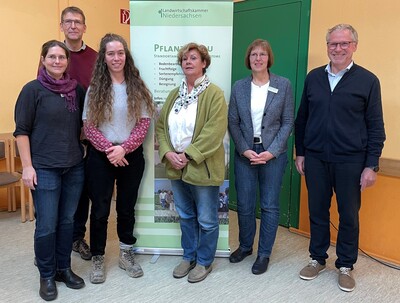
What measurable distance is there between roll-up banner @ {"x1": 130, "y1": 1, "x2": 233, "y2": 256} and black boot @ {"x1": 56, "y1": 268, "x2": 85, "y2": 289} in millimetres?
687

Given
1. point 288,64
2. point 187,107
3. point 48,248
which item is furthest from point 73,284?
point 288,64

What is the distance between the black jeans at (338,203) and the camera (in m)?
2.43

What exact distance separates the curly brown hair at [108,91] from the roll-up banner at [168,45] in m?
0.23

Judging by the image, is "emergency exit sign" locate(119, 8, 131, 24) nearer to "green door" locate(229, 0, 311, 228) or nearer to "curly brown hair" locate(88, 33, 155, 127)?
"green door" locate(229, 0, 311, 228)

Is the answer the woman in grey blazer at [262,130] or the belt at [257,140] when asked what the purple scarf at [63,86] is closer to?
the woman in grey blazer at [262,130]

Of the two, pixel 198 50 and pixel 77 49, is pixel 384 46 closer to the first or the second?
pixel 198 50

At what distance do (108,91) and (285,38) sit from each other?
182cm

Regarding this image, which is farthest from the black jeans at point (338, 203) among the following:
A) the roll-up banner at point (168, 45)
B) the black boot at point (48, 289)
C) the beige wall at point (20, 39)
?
the beige wall at point (20, 39)

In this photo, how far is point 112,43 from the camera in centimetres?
235

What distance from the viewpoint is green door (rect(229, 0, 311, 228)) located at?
3.31 meters

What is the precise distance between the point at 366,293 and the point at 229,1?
85.5 inches

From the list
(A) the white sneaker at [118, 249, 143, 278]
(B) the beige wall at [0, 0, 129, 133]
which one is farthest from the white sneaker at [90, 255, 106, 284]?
(B) the beige wall at [0, 0, 129, 133]

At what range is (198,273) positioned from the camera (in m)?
2.60

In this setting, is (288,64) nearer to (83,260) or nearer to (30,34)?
(83,260)
